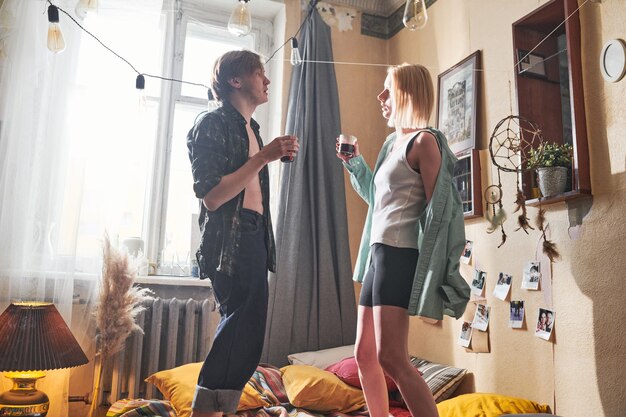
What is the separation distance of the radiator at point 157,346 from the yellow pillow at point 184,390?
0.31 metres

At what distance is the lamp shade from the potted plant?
2.11 m

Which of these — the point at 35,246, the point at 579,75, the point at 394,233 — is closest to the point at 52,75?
the point at 35,246

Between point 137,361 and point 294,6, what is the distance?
2.43 m

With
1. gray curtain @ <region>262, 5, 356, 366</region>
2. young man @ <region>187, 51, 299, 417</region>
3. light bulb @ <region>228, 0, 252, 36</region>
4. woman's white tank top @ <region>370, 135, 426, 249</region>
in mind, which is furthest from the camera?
gray curtain @ <region>262, 5, 356, 366</region>

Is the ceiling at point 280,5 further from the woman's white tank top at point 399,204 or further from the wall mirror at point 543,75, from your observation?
the woman's white tank top at point 399,204

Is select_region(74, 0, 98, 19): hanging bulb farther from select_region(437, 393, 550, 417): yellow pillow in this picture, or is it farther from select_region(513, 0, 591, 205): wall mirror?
select_region(437, 393, 550, 417): yellow pillow

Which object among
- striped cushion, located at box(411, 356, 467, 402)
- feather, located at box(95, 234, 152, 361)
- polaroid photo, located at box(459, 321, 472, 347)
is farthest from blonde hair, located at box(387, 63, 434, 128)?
feather, located at box(95, 234, 152, 361)

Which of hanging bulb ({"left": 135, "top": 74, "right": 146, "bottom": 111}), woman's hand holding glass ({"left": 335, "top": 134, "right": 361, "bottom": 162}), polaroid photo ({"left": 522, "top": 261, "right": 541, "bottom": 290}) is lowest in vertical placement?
polaroid photo ({"left": 522, "top": 261, "right": 541, "bottom": 290})

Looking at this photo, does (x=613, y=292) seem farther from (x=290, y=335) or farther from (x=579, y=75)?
(x=290, y=335)

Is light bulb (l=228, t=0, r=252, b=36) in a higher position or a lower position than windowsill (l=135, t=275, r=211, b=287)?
higher

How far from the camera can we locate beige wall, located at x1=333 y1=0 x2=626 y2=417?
1778mm

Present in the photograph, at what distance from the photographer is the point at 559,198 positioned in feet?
6.33

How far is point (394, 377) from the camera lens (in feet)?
5.00

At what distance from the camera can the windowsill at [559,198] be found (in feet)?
6.10
